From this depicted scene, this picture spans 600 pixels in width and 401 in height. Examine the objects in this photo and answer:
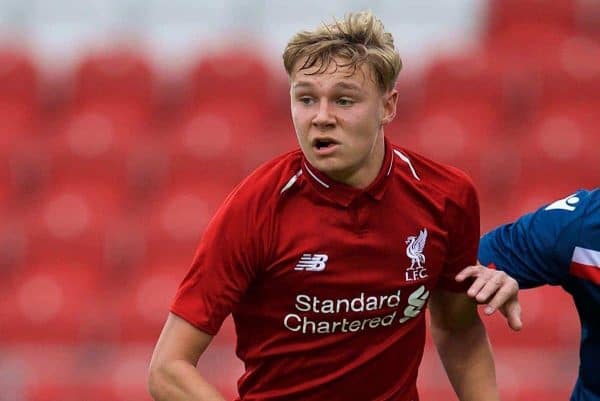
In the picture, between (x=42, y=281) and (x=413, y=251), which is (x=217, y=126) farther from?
(x=413, y=251)

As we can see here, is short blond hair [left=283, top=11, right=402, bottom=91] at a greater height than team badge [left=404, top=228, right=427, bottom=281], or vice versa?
short blond hair [left=283, top=11, right=402, bottom=91]

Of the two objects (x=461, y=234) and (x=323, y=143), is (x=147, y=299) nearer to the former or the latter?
(x=461, y=234)

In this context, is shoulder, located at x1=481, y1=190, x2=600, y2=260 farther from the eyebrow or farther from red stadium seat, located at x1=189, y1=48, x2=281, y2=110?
red stadium seat, located at x1=189, y1=48, x2=281, y2=110

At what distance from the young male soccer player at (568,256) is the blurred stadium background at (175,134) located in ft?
9.62

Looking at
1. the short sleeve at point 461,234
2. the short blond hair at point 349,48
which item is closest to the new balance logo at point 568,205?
the short sleeve at point 461,234

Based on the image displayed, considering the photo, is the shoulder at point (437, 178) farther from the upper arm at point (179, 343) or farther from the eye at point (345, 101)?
the upper arm at point (179, 343)

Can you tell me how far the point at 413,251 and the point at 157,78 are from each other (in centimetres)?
569

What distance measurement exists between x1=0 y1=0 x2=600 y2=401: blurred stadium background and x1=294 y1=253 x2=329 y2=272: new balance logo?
3.53m

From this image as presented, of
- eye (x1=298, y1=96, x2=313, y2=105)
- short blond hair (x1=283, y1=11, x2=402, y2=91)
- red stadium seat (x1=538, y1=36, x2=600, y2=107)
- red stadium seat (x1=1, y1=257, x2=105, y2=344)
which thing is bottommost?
red stadium seat (x1=1, y1=257, x2=105, y2=344)

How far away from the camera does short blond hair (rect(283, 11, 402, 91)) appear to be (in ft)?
11.5

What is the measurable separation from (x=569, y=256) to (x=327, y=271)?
2.64ft

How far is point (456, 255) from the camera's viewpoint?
3.83m

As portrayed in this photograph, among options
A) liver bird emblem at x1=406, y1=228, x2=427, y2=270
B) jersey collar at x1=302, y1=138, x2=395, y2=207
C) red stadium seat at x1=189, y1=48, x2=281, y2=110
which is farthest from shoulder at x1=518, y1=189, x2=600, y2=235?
red stadium seat at x1=189, y1=48, x2=281, y2=110

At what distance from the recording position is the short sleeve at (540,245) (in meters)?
4.05
